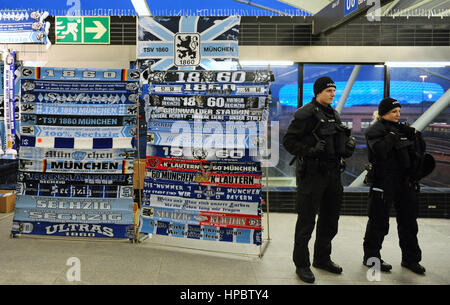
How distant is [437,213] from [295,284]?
12.2ft

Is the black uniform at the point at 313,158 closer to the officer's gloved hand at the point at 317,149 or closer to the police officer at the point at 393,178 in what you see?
the officer's gloved hand at the point at 317,149

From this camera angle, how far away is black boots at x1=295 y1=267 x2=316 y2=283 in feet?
11.3

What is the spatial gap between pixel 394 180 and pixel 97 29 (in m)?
4.89

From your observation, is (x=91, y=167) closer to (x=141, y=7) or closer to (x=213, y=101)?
(x=213, y=101)

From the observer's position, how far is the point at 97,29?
619 cm

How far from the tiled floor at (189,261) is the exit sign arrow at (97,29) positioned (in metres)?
3.14

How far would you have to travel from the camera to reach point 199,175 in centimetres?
432

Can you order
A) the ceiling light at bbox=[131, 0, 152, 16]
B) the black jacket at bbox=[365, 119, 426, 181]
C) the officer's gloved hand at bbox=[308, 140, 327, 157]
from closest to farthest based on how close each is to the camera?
the officer's gloved hand at bbox=[308, 140, 327, 157], the black jacket at bbox=[365, 119, 426, 181], the ceiling light at bbox=[131, 0, 152, 16]

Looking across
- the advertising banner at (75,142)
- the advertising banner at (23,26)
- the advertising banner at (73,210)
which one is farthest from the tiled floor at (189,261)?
the advertising banner at (23,26)

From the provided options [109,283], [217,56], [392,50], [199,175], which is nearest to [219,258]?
[199,175]

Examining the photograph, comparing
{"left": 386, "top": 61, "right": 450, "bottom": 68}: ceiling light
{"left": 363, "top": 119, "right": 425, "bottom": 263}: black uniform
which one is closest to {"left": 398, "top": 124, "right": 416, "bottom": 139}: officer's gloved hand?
{"left": 363, "top": 119, "right": 425, "bottom": 263}: black uniform

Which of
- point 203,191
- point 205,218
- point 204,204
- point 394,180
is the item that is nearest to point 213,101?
point 203,191

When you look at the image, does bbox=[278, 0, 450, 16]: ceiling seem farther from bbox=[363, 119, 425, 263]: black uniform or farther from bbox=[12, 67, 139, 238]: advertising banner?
bbox=[12, 67, 139, 238]: advertising banner

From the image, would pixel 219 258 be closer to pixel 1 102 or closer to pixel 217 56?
pixel 217 56
